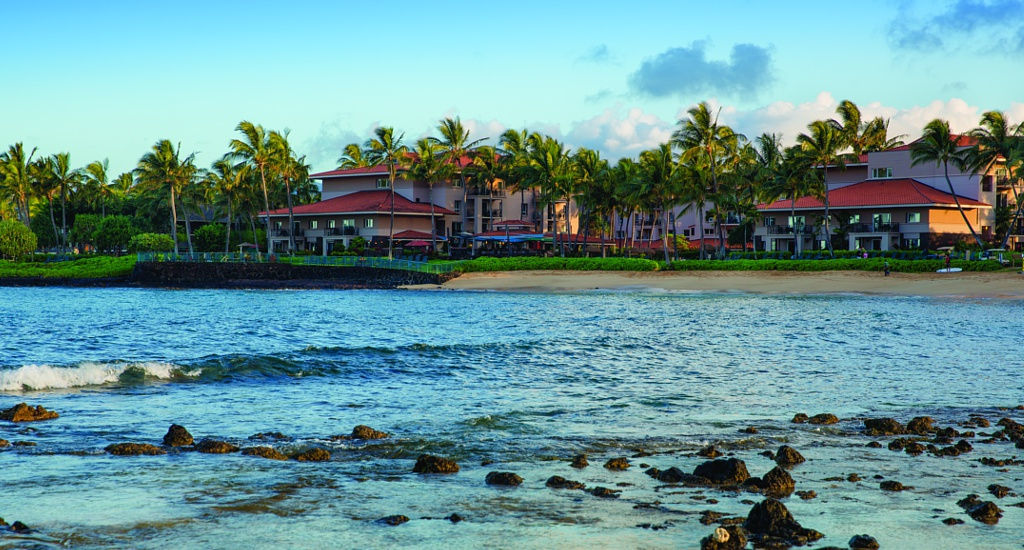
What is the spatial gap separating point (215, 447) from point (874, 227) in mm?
69004

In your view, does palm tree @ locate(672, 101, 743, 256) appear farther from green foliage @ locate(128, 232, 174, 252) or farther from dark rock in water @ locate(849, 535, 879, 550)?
dark rock in water @ locate(849, 535, 879, 550)

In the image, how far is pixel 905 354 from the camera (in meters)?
23.0

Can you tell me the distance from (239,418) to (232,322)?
2411 cm

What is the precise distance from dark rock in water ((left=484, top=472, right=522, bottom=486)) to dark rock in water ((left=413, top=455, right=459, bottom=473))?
0.68 m

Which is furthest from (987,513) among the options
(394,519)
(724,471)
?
(394,519)

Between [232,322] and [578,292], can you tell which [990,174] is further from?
[232,322]

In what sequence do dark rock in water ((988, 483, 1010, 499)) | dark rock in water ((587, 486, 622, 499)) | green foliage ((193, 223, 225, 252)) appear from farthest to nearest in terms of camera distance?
green foliage ((193, 223, 225, 252))
dark rock in water ((587, 486, 622, 499))
dark rock in water ((988, 483, 1010, 499))

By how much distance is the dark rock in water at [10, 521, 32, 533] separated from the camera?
7371mm

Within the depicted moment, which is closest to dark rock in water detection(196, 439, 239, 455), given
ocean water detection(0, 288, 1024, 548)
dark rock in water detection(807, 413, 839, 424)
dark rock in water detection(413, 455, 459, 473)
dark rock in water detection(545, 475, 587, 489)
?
ocean water detection(0, 288, 1024, 548)

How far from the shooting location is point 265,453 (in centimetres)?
1074

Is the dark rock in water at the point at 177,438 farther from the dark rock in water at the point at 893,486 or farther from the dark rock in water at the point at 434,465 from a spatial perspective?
the dark rock in water at the point at 893,486

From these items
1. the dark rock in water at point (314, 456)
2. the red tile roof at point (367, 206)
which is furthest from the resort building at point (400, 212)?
the dark rock in water at point (314, 456)

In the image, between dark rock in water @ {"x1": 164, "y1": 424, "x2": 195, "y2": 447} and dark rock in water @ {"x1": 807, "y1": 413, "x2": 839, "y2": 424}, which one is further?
dark rock in water @ {"x1": 807, "y1": 413, "x2": 839, "y2": 424}

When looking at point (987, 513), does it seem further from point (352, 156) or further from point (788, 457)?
point (352, 156)
